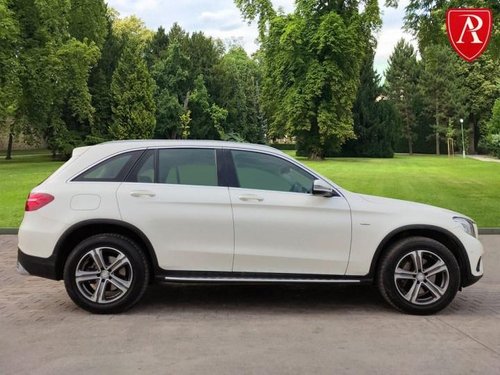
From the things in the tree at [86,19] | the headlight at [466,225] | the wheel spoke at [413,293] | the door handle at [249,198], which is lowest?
the wheel spoke at [413,293]

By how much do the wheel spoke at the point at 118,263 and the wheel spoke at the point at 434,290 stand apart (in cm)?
315

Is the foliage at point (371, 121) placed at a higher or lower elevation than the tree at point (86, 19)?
lower

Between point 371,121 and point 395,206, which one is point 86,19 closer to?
point 371,121

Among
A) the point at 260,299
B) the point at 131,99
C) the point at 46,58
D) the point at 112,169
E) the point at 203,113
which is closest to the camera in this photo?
the point at 112,169

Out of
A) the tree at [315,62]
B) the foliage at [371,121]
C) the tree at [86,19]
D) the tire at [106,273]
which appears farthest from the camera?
the foliage at [371,121]

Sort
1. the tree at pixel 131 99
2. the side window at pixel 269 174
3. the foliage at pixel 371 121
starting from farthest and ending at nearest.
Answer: the foliage at pixel 371 121
the tree at pixel 131 99
the side window at pixel 269 174

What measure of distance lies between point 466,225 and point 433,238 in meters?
0.38

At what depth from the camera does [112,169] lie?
20.0 ft

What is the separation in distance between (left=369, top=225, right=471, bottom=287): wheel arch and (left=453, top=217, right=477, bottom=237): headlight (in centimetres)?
17

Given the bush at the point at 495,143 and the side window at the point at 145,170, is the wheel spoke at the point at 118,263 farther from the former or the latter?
the bush at the point at 495,143

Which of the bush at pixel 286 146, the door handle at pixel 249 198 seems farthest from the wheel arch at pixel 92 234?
the bush at pixel 286 146

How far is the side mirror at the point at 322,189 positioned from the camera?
5.88m

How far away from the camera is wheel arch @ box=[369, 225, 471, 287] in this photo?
5957 millimetres

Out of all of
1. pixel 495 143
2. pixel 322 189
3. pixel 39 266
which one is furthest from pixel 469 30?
pixel 495 143
